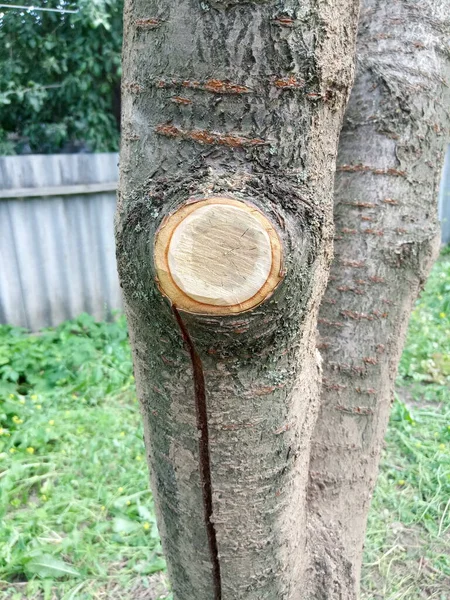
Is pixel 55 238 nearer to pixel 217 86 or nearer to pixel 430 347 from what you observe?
pixel 430 347

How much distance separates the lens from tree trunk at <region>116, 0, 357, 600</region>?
2.12 feet

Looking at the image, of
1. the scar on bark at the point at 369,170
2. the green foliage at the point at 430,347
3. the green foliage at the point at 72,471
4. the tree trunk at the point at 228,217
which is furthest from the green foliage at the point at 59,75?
the tree trunk at the point at 228,217

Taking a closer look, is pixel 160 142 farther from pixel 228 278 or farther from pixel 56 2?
pixel 56 2

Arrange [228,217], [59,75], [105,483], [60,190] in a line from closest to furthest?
[228,217]
[105,483]
[60,190]
[59,75]

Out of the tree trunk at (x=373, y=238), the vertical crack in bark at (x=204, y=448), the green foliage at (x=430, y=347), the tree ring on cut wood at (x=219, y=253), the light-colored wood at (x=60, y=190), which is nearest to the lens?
the tree ring on cut wood at (x=219, y=253)

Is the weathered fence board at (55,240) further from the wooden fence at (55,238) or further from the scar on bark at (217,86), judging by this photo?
the scar on bark at (217,86)

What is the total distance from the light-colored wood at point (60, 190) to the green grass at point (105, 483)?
1114mm

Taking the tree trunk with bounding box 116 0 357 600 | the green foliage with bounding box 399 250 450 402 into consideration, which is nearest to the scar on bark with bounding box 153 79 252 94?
the tree trunk with bounding box 116 0 357 600

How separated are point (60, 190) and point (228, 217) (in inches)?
151

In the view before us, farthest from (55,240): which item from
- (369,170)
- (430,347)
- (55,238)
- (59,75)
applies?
(369,170)

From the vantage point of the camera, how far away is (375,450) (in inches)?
50.5

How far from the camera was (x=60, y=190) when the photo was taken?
4137 mm

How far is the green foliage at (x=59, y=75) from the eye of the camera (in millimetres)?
4176

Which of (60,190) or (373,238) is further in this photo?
(60,190)
